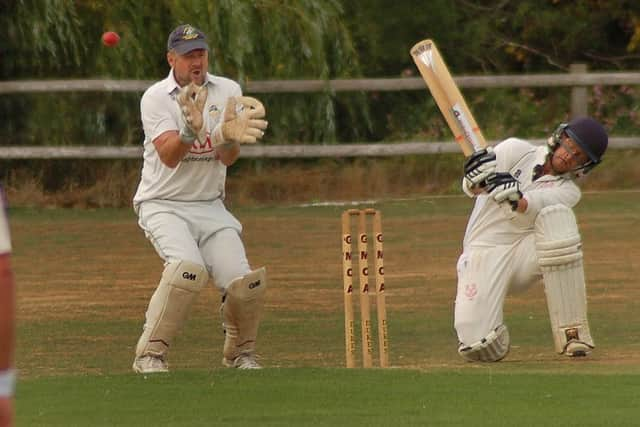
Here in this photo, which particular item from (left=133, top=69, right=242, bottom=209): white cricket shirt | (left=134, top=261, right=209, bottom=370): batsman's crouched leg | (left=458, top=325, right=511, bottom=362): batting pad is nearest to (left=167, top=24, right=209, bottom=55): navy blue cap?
(left=133, top=69, right=242, bottom=209): white cricket shirt

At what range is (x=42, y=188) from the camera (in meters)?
18.0

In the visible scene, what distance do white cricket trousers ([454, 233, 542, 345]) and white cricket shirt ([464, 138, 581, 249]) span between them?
2.1 inches

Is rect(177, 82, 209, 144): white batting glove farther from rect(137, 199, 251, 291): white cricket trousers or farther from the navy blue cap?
rect(137, 199, 251, 291): white cricket trousers

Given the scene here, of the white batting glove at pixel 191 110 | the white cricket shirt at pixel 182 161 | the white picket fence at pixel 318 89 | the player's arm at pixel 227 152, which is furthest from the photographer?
the white picket fence at pixel 318 89

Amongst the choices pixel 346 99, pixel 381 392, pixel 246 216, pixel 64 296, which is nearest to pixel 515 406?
pixel 381 392

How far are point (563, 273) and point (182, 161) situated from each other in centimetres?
194

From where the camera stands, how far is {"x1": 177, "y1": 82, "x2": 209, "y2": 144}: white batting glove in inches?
319

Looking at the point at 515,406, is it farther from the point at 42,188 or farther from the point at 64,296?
the point at 42,188

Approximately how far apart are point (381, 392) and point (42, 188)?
10979 mm

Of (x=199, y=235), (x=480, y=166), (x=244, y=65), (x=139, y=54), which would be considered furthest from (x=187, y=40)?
(x=139, y=54)

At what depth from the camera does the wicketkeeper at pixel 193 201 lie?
8.28 meters

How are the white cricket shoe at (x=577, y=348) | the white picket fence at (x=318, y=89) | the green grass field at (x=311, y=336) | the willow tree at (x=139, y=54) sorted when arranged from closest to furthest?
the green grass field at (x=311, y=336) < the white cricket shoe at (x=577, y=348) < the white picket fence at (x=318, y=89) < the willow tree at (x=139, y=54)

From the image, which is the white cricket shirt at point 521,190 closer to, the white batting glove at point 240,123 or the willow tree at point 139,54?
the white batting glove at point 240,123

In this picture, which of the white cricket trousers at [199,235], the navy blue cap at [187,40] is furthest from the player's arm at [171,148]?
the navy blue cap at [187,40]
